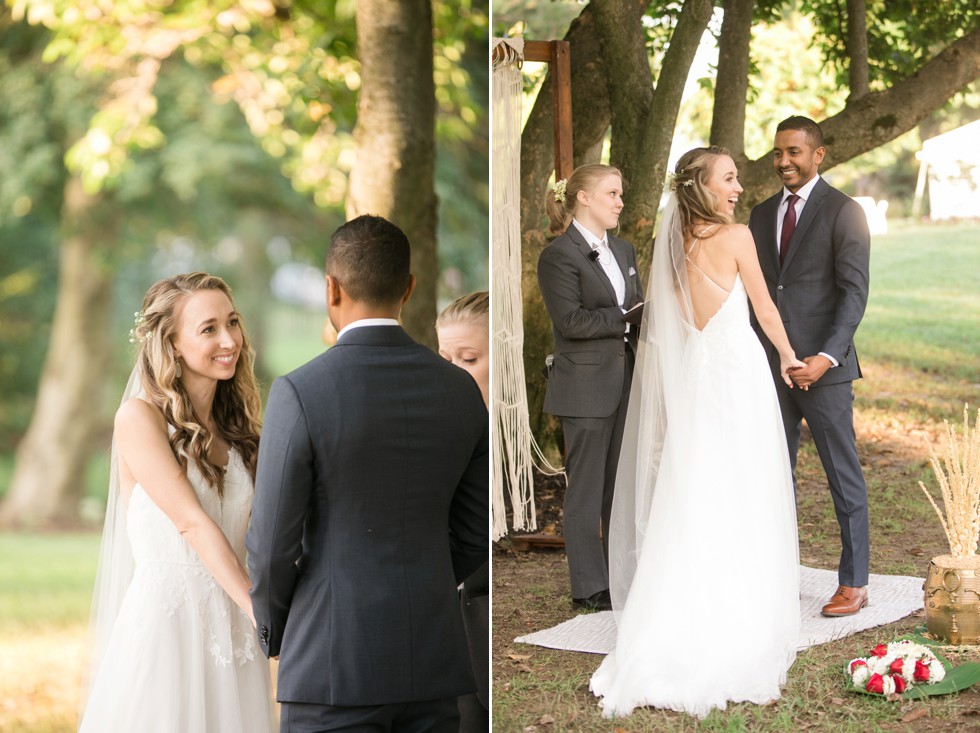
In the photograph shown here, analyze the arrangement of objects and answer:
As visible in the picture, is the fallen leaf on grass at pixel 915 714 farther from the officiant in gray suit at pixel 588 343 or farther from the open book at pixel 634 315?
the open book at pixel 634 315

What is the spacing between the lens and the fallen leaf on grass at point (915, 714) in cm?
323

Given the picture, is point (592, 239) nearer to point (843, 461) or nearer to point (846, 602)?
point (843, 461)

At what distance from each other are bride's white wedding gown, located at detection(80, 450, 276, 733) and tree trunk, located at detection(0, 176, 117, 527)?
9.66 metres

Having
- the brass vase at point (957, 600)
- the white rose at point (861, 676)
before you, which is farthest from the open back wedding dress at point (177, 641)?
the brass vase at point (957, 600)

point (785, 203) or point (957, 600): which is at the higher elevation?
point (785, 203)

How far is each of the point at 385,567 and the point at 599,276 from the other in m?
1.89

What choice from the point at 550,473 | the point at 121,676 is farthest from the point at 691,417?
the point at 121,676

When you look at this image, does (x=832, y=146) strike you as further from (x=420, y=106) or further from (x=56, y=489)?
(x=56, y=489)

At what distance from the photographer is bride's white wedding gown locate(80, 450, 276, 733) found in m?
2.67

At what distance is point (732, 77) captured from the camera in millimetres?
4254

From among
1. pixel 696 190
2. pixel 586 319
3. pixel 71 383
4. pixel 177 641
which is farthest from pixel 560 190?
pixel 71 383

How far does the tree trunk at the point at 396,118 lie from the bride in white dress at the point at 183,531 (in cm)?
169

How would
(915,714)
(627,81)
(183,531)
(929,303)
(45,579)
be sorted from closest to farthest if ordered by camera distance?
(183,531) → (915,714) → (627,81) → (929,303) → (45,579)

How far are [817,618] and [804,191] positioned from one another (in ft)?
4.84
